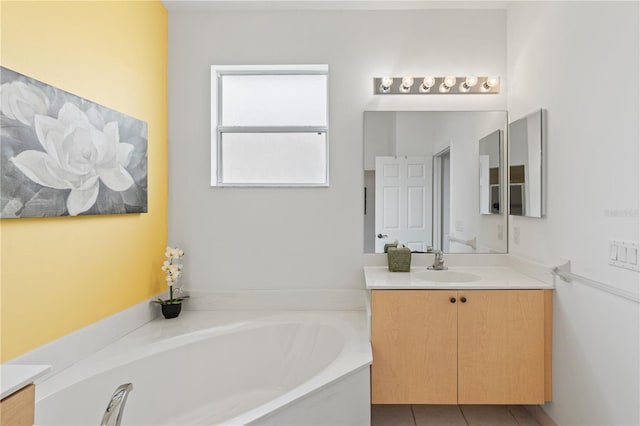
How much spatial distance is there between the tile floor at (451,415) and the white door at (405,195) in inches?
41.2

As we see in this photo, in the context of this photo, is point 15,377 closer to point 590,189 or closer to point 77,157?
point 77,157

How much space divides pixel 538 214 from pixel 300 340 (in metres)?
1.55

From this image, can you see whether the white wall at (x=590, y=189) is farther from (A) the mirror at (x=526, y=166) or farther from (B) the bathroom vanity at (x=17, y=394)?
(B) the bathroom vanity at (x=17, y=394)

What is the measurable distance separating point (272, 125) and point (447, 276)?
159cm

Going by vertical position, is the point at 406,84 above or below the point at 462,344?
above

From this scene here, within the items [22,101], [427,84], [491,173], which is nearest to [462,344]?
[491,173]

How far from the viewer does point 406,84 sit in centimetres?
266

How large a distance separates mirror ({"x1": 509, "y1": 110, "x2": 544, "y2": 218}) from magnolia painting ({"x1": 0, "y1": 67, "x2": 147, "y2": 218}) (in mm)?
2281

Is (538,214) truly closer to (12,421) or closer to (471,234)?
(471,234)

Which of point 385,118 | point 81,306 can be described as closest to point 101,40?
point 81,306

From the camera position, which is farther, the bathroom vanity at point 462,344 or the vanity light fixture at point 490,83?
the vanity light fixture at point 490,83

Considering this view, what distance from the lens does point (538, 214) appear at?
2.18 meters

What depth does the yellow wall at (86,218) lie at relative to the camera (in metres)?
1.51

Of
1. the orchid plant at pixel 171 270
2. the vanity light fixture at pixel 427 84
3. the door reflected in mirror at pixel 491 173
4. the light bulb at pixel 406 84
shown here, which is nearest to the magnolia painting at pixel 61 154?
the orchid plant at pixel 171 270
